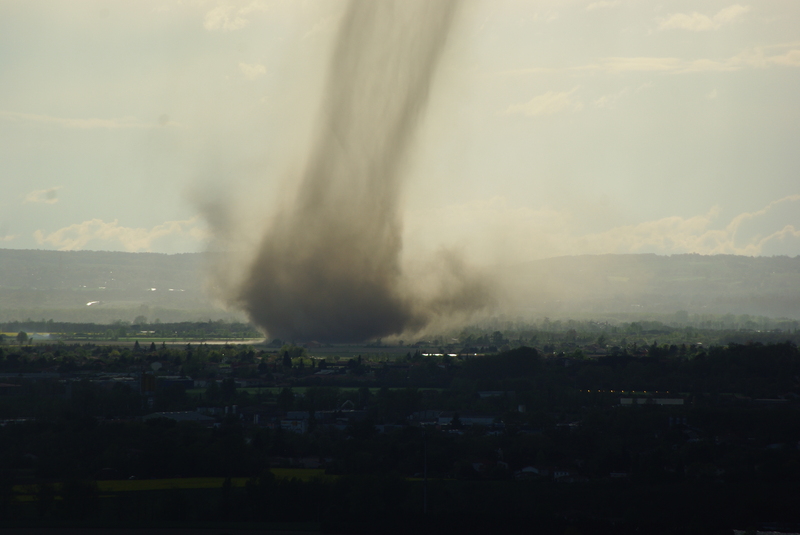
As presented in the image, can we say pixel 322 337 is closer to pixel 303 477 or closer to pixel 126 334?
pixel 126 334

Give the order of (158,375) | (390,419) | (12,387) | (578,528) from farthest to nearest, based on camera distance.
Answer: (158,375), (12,387), (390,419), (578,528)

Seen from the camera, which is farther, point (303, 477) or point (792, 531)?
point (303, 477)

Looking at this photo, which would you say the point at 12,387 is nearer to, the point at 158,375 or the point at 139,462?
the point at 158,375

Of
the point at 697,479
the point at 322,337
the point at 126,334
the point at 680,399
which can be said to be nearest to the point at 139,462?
the point at 697,479

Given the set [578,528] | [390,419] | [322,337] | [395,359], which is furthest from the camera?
[322,337]

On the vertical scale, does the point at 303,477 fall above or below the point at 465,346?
below

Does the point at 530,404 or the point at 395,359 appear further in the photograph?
the point at 395,359

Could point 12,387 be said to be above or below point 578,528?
above

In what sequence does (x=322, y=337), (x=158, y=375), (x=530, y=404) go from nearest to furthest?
(x=530, y=404) → (x=158, y=375) → (x=322, y=337)

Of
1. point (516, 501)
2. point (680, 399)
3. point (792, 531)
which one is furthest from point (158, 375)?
point (792, 531)
